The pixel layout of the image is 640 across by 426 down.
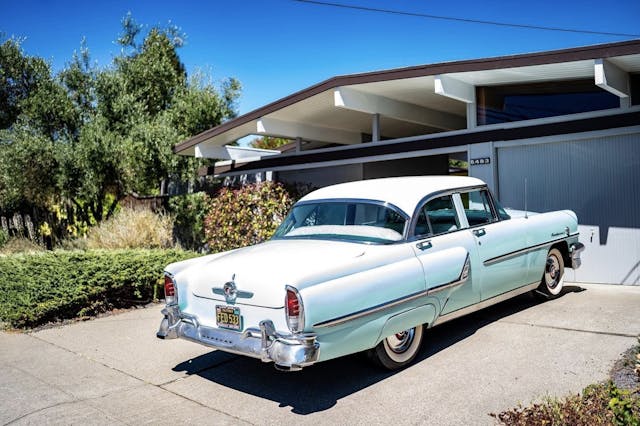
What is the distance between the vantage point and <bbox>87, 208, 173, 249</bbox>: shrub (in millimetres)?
12070

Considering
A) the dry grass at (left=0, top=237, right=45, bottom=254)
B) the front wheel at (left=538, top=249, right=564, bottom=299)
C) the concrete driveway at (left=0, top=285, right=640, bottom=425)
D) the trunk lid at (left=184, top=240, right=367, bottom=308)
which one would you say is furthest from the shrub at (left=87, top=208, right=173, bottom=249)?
the front wheel at (left=538, top=249, right=564, bottom=299)

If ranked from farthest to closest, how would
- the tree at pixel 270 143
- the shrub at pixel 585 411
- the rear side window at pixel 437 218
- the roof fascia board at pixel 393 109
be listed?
the tree at pixel 270 143, the roof fascia board at pixel 393 109, the rear side window at pixel 437 218, the shrub at pixel 585 411

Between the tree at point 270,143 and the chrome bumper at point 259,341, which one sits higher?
the tree at point 270,143

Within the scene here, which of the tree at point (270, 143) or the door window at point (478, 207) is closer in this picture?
the door window at point (478, 207)

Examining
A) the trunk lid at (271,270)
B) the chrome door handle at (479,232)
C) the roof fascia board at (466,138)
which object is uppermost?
the roof fascia board at (466,138)

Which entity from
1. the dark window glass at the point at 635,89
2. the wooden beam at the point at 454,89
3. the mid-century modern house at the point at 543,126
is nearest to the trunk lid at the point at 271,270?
the wooden beam at the point at 454,89

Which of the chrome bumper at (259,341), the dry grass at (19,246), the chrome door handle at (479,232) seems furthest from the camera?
the dry grass at (19,246)

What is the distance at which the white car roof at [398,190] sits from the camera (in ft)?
17.8

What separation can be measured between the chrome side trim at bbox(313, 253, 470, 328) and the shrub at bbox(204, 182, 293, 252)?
242 inches

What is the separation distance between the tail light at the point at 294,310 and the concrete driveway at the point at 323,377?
2.28 ft

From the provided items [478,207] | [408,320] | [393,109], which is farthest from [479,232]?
[393,109]

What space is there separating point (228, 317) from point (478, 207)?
124 inches

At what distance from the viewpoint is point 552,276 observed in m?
7.21

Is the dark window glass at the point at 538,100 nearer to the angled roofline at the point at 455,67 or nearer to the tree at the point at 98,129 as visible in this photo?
the angled roofline at the point at 455,67
